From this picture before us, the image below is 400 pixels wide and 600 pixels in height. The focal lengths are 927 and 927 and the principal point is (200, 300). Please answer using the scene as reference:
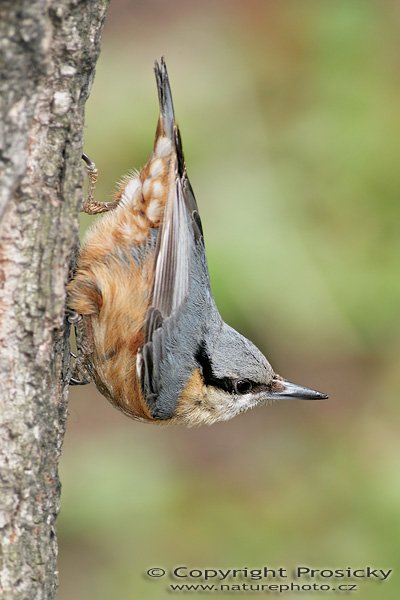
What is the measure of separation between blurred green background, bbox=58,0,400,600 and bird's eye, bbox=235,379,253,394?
1.42m

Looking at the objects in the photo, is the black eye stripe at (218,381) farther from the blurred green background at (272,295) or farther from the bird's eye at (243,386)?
the blurred green background at (272,295)

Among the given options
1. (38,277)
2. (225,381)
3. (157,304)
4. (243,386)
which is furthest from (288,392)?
(38,277)

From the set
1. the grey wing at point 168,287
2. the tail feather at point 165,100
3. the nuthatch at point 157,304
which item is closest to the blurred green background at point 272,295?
the nuthatch at point 157,304

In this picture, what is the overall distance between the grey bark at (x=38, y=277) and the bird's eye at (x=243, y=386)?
1379 millimetres

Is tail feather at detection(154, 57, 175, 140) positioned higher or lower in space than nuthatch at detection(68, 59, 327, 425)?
higher

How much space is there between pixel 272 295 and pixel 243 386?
1927 millimetres

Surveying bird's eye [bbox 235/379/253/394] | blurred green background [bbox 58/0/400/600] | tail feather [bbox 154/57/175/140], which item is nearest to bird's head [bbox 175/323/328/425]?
bird's eye [bbox 235/379/253/394]

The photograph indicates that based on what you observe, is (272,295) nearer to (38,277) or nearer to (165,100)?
(165,100)

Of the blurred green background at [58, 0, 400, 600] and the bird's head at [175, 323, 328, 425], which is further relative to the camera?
the blurred green background at [58, 0, 400, 600]

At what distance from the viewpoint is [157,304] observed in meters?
3.98

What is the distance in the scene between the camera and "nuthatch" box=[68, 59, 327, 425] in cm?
394

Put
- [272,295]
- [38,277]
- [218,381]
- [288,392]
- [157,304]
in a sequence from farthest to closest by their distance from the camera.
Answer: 1. [272,295]
2. [288,392]
3. [218,381]
4. [157,304]
5. [38,277]

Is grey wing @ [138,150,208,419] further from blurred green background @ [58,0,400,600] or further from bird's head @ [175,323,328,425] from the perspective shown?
blurred green background @ [58,0,400,600]

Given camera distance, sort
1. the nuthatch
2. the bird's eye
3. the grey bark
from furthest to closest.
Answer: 1. the bird's eye
2. the nuthatch
3. the grey bark
